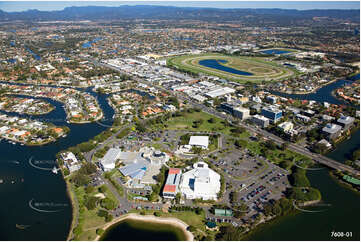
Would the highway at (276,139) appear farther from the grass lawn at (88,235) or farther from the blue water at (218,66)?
the grass lawn at (88,235)

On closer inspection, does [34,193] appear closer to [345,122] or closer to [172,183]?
[172,183]

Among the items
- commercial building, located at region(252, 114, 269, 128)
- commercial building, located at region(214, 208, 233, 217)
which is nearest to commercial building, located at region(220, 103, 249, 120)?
commercial building, located at region(252, 114, 269, 128)

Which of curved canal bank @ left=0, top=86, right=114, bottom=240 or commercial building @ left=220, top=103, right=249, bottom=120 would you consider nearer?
curved canal bank @ left=0, top=86, right=114, bottom=240

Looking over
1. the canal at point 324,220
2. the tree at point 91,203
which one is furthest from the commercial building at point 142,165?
the canal at point 324,220

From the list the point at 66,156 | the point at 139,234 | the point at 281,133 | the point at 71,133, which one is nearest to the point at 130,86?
the point at 71,133

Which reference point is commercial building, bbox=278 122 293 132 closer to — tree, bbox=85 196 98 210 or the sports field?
tree, bbox=85 196 98 210

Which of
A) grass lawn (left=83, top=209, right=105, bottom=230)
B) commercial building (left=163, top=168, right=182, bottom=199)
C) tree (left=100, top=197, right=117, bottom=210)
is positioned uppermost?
commercial building (left=163, top=168, right=182, bottom=199)

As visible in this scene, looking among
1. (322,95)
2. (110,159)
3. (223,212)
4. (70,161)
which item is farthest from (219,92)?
(223,212)
